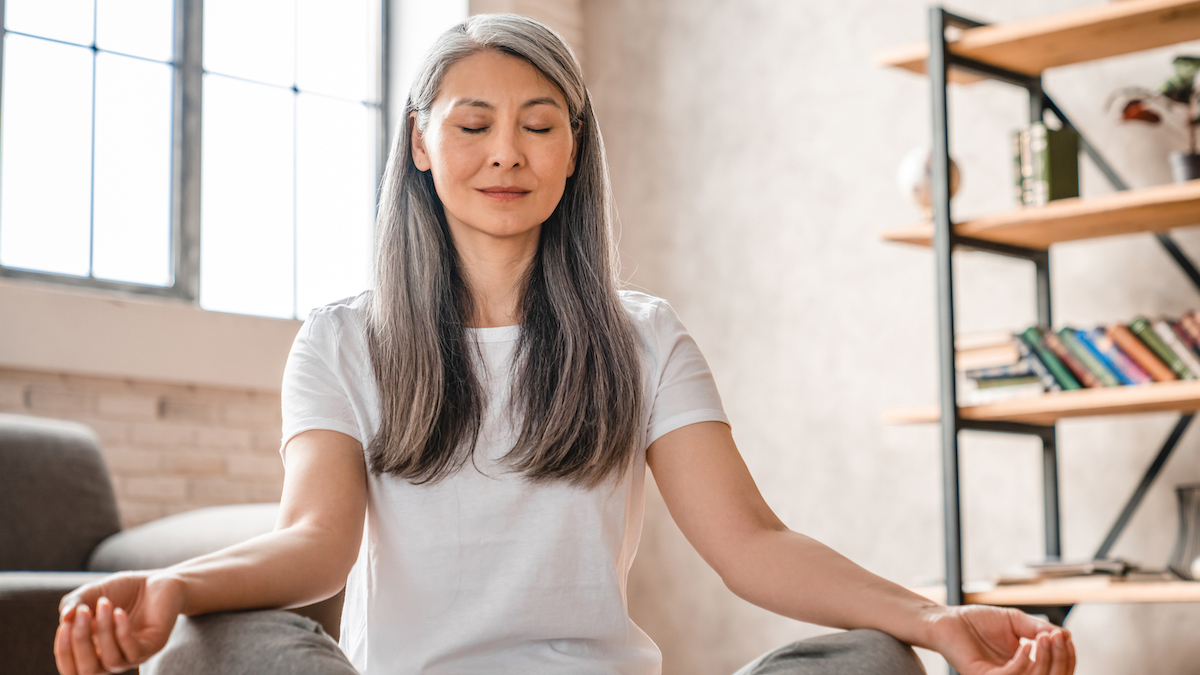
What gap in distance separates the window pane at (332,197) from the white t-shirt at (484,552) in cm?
249

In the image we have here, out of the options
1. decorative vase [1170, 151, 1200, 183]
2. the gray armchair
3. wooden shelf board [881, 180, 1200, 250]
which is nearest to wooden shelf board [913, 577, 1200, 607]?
wooden shelf board [881, 180, 1200, 250]

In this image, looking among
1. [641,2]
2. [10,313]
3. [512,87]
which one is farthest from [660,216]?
[512,87]

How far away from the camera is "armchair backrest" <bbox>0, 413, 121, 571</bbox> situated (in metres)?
2.44

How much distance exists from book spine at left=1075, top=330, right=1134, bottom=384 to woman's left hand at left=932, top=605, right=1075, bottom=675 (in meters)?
1.76

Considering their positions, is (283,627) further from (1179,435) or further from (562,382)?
(1179,435)

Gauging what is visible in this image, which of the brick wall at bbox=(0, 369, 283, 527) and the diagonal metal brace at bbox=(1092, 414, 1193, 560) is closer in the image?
the diagonal metal brace at bbox=(1092, 414, 1193, 560)

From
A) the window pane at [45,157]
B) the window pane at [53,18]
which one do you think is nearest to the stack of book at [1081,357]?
the window pane at [45,157]

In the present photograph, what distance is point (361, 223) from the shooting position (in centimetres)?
392

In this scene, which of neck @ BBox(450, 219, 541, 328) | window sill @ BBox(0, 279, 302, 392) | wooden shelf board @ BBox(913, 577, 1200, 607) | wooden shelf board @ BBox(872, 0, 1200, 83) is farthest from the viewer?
window sill @ BBox(0, 279, 302, 392)

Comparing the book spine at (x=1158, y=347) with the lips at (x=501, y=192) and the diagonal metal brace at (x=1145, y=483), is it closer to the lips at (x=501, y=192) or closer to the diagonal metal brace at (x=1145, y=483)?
the diagonal metal brace at (x=1145, y=483)

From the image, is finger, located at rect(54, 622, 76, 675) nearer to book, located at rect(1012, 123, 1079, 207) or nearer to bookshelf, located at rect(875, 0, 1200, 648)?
bookshelf, located at rect(875, 0, 1200, 648)

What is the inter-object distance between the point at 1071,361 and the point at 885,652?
187 centimetres

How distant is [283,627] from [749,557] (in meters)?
0.47

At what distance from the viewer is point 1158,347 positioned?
2521 mm
